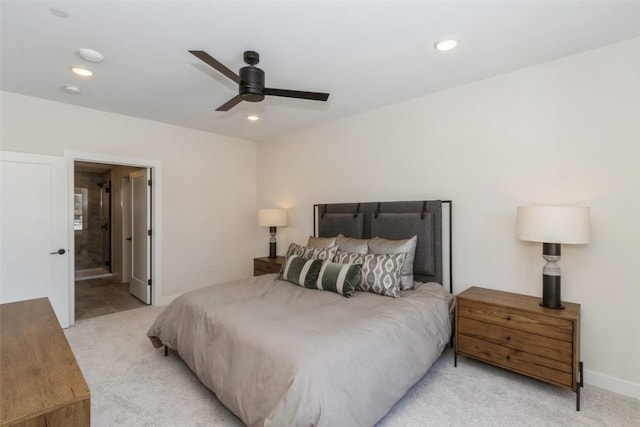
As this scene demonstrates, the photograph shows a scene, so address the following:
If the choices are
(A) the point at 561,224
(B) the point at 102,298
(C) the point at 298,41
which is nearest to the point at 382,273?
(A) the point at 561,224

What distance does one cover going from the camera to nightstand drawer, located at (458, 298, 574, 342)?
2.15 meters

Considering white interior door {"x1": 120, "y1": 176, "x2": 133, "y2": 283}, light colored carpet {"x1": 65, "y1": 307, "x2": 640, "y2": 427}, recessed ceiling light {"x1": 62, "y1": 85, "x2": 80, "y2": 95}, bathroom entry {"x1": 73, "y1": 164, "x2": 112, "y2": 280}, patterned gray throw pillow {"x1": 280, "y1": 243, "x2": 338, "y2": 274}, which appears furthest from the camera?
bathroom entry {"x1": 73, "y1": 164, "x2": 112, "y2": 280}

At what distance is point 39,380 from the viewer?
1.21 meters

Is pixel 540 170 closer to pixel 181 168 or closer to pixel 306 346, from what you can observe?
pixel 306 346

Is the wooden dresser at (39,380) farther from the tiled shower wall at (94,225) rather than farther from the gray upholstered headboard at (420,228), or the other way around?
the tiled shower wall at (94,225)

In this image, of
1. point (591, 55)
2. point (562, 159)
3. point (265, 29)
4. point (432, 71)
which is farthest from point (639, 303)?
point (265, 29)

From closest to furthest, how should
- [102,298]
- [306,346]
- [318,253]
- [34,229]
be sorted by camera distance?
[306,346] < [318,253] < [34,229] < [102,298]

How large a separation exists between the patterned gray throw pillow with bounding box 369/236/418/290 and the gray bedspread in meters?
0.13

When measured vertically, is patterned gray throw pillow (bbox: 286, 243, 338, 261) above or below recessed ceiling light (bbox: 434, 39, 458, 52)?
below

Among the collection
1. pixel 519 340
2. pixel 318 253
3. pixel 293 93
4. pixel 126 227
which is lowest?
pixel 519 340

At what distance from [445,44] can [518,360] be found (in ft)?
8.15

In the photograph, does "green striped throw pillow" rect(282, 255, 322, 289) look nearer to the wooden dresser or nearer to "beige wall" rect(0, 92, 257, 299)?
the wooden dresser

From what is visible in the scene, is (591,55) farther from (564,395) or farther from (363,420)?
(363,420)

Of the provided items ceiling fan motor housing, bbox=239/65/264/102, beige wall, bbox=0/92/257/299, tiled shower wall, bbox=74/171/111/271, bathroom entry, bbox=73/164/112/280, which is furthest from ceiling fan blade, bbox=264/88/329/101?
tiled shower wall, bbox=74/171/111/271
